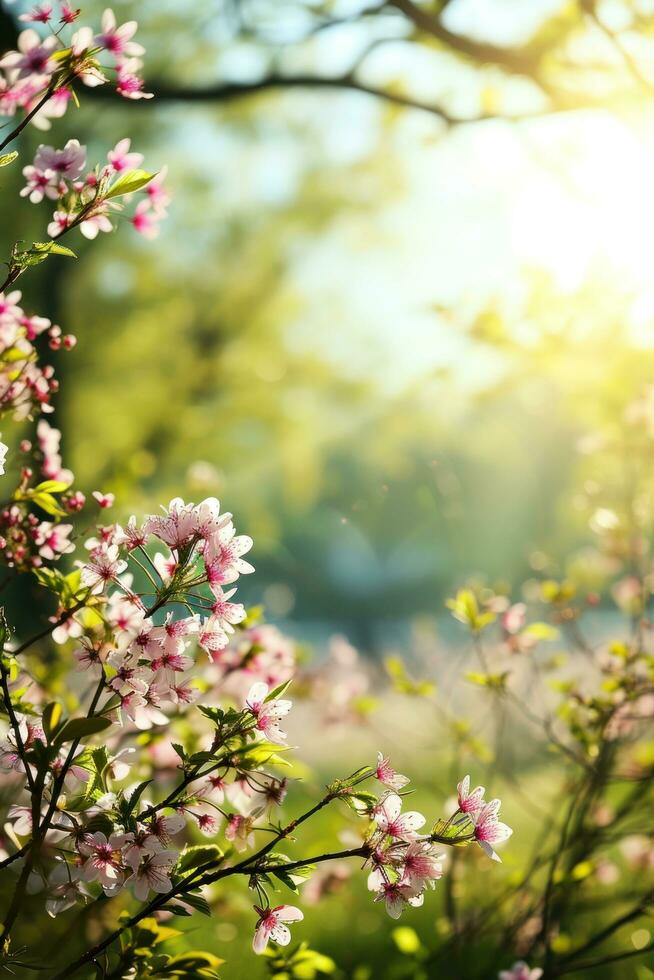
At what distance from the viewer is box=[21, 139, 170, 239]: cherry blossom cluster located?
→ 3.84ft

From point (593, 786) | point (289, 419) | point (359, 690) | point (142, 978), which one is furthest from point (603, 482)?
point (289, 419)

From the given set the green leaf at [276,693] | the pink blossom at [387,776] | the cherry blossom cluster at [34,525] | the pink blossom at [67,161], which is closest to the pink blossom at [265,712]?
the green leaf at [276,693]

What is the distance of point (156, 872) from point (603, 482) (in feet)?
8.07

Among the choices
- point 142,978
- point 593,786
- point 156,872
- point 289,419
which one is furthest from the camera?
point 289,419

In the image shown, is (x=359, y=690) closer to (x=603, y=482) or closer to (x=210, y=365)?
(x=603, y=482)

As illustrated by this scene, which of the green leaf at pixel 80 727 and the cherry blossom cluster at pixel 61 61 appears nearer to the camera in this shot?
the green leaf at pixel 80 727

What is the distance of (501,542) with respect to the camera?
59.1 ft

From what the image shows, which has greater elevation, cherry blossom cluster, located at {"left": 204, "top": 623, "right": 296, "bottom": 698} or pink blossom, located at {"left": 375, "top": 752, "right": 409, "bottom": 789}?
cherry blossom cluster, located at {"left": 204, "top": 623, "right": 296, "bottom": 698}

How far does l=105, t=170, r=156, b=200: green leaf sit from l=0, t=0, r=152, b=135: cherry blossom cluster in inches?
4.0

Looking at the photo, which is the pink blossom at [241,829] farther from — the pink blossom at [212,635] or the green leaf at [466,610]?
the green leaf at [466,610]

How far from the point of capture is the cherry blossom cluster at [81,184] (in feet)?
3.84

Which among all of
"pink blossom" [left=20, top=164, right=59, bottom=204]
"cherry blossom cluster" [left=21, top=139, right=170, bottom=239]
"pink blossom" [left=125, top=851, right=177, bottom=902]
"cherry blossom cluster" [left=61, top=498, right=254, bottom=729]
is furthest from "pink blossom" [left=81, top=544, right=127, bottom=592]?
"pink blossom" [left=20, top=164, right=59, bottom=204]

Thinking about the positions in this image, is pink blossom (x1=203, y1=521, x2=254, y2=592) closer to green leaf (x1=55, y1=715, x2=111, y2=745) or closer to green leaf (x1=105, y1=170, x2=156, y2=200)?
green leaf (x1=55, y1=715, x2=111, y2=745)

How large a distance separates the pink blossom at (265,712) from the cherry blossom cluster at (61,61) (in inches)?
29.8
